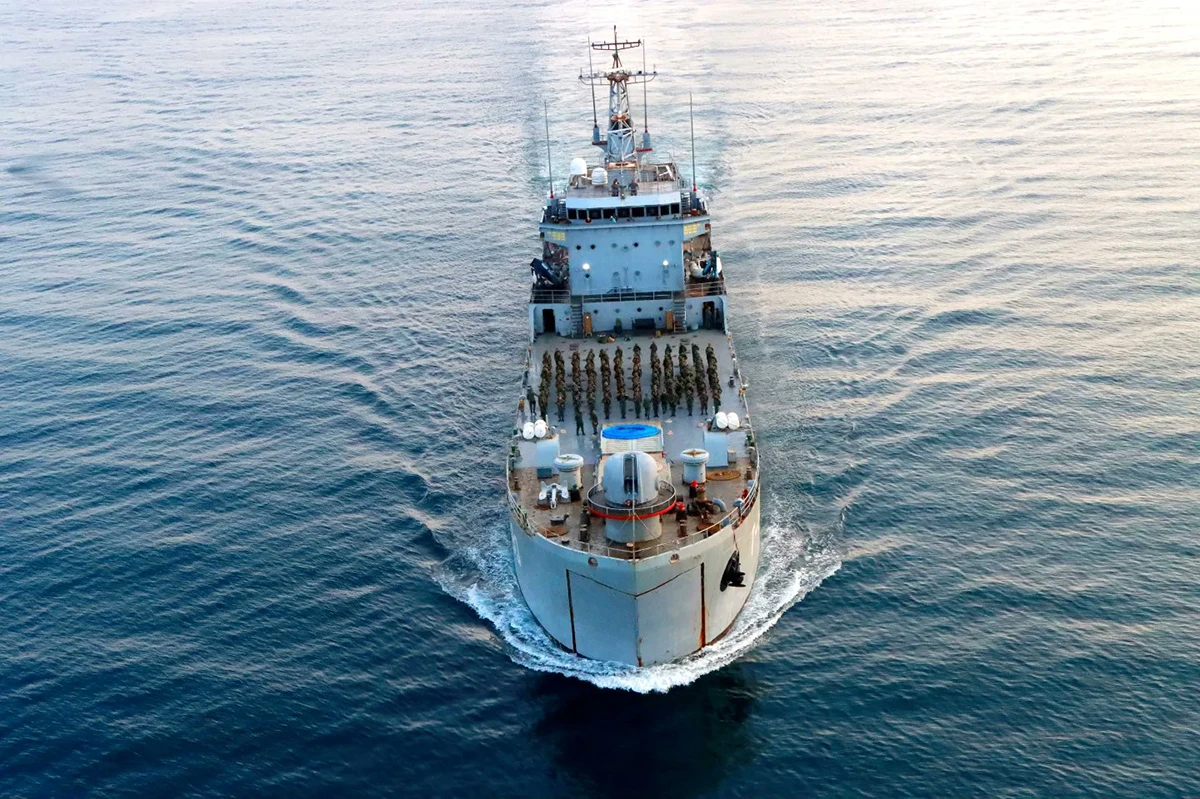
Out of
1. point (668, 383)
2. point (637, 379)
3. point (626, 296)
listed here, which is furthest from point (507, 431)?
point (668, 383)

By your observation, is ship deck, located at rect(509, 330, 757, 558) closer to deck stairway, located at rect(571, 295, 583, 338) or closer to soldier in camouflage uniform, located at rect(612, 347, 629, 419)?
soldier in camouflage uniform, located at rect(612, 347, 629, 419)

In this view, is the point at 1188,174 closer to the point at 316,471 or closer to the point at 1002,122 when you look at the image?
the point at 1002,122

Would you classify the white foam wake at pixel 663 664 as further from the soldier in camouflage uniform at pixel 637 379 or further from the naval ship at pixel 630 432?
the soldier in camouflage uniform at pixel 637 379

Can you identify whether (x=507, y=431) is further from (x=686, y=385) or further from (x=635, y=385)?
(x=686, y=385)

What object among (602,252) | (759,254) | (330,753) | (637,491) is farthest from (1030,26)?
(330,753)

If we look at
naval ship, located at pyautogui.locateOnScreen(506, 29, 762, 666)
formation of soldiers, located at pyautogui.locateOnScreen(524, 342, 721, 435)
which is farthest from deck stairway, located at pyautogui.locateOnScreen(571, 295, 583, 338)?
formation of soldiers, located at pyautogui.locateOnScreen(524, 342, 721, 435)
